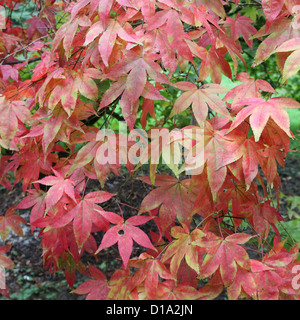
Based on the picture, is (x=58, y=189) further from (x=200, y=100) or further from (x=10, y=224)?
(x=10, y=224)

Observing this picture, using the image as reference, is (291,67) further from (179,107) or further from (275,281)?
(275,281)

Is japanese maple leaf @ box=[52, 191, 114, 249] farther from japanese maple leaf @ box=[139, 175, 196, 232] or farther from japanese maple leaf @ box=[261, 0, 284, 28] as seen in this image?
japanese maple leaf @ box=[261, 0, 284, 28]

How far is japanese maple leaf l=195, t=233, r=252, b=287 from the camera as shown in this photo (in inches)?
35.3

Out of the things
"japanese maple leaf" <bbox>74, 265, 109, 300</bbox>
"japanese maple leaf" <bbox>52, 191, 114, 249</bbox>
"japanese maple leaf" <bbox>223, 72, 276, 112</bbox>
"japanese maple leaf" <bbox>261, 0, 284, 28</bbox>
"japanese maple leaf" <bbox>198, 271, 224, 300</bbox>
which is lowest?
"japanese maple leaf" <bbox>74, 265, 109, 300</bbox>

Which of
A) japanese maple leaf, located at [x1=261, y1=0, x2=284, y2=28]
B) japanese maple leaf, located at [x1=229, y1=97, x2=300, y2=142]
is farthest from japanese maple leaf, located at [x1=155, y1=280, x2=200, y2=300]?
japanese maple leaf, located at [x1=261, y1=0, x2=284, y2=28]

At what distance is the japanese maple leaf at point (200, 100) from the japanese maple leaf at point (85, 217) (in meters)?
0.33

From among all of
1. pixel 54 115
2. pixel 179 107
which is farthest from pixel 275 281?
pixel 54 115

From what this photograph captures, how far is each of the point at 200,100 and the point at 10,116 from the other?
1.87 ft

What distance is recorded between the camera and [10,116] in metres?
1.07

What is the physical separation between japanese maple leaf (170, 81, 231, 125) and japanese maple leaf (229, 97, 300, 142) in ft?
0.24

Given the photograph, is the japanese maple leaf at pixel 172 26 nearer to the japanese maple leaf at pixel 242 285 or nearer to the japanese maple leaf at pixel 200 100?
the japanese maple leaf at pixel 200 100

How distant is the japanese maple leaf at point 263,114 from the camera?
0.83 meters
